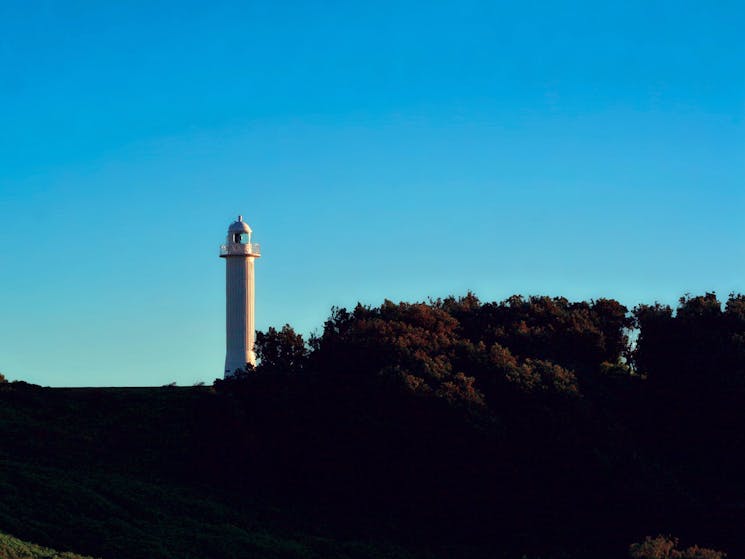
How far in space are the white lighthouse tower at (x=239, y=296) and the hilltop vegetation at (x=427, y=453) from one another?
1457cm

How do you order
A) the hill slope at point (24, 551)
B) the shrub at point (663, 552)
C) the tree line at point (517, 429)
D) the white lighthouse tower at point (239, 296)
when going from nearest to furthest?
the hill slope at point (24, 551), the shrub at point (663, 552), the tree line at point (517, 429), the white lighthouse tower at point (239, 296)

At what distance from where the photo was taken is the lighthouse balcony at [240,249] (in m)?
58.0

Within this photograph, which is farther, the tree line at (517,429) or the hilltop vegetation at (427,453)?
the tree line at (517,429)

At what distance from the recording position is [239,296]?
5784 centimetres

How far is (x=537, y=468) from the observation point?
34.9 meters

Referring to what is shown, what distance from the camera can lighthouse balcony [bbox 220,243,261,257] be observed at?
190ft

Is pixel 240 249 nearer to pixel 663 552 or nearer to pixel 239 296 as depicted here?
pixel 239 296

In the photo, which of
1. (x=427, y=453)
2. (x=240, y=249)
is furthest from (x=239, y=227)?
(x=427, y=453)

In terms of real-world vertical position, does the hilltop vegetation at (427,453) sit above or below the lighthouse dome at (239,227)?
below

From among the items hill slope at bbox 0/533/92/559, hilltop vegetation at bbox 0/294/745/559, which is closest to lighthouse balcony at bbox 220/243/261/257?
hilltop vegetation at bbox 0/294/745/559

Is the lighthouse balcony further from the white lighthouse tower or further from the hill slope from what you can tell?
the hill slope

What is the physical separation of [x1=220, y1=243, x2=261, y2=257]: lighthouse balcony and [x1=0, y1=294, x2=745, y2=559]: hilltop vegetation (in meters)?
16.0

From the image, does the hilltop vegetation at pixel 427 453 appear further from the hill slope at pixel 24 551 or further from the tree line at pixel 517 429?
the hill slope at pixel 24 551

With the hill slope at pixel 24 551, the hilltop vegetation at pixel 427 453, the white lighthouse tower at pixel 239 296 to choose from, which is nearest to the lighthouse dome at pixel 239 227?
the white lighthouse tower at pixel 239 296
